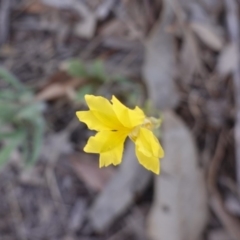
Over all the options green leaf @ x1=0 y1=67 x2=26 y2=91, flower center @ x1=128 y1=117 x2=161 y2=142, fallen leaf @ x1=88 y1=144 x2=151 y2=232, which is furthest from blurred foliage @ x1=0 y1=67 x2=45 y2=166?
flower center @ x1=128 y1=117 x2=161 y2=142

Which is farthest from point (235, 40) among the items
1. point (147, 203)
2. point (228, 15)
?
point (147, 203)

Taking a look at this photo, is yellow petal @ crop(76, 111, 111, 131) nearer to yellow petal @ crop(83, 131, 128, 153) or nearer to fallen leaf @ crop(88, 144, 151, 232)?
yellow petal @ crop(83, 131, 128, 153)

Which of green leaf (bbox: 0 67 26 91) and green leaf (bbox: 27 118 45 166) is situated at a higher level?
green leaf (bbox: 0 67 26 91)

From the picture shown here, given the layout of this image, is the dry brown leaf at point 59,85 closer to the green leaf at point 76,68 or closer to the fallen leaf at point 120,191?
the green leaf at point 76,68

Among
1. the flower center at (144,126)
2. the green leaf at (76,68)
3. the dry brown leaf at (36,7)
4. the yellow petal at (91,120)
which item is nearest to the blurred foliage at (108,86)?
the green leaf at (76,68)

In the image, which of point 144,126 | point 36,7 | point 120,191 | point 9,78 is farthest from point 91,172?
point 144,126

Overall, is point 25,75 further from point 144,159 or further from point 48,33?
point 144,159
